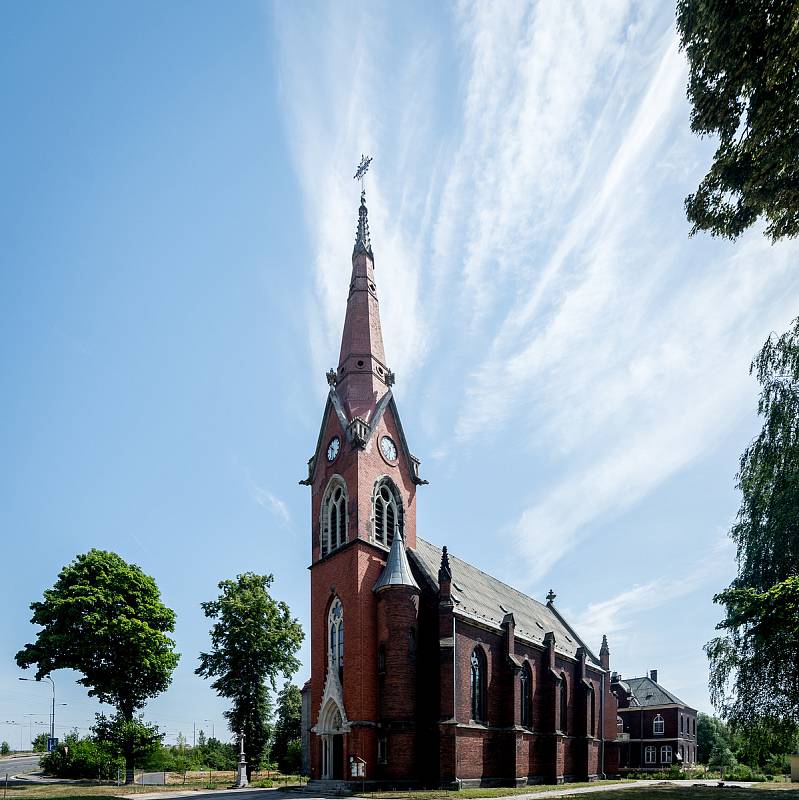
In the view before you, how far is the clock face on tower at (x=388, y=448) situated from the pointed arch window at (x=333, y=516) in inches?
123

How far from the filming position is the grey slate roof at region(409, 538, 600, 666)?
37.5 meters

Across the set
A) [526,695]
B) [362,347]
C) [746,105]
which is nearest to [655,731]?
[526,695]

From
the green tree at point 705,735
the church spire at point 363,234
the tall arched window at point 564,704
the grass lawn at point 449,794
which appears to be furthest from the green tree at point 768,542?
the green tree at point 705,735

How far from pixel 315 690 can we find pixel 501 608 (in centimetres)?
1408

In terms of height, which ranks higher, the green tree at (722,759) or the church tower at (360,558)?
the church tower at (360,558)

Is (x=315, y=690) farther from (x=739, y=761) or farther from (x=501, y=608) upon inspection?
(x=739, y=761)

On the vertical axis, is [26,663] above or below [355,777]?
above

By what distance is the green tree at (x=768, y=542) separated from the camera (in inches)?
1094

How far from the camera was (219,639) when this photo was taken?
45.8 metres

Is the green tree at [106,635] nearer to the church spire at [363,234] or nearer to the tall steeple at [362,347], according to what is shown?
the tall steeple at [362,347]

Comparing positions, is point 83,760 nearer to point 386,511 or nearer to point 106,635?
point 106,635

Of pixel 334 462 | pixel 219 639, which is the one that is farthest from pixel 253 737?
pixel 334 462

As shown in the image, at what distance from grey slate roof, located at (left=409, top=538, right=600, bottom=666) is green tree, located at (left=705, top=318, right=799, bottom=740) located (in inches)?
507

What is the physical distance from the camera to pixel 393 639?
110 feet
